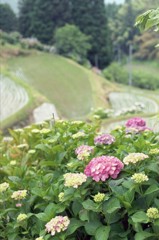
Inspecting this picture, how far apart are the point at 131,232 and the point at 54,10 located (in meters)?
31.4

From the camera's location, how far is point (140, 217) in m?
1.58

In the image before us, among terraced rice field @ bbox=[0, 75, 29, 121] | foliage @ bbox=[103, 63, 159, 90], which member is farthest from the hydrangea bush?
foliage @ bbox=[103, 63, 159, 90]

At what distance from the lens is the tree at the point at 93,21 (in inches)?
1259

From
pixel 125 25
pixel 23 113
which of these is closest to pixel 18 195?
pixel 23 113

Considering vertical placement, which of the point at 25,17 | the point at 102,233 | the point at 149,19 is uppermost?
the point at 25,17

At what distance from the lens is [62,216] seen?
1770 millimetres

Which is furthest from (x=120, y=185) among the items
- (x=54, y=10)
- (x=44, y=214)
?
(x=54, y=10)

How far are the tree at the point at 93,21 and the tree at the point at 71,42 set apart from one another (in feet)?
6.40

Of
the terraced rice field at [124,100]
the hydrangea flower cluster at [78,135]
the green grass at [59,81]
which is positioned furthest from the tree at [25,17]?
the hydrangea flower cluster at [78,135]

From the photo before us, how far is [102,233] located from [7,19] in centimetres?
3425

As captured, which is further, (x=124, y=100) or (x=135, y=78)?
(x=135, y=78)

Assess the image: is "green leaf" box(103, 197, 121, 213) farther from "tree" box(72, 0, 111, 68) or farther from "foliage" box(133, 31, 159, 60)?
"foliage" box(133, 31, 159, 60)

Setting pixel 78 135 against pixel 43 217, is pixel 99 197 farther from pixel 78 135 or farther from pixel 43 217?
pixel 78 135

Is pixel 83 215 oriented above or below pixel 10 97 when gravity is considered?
above
